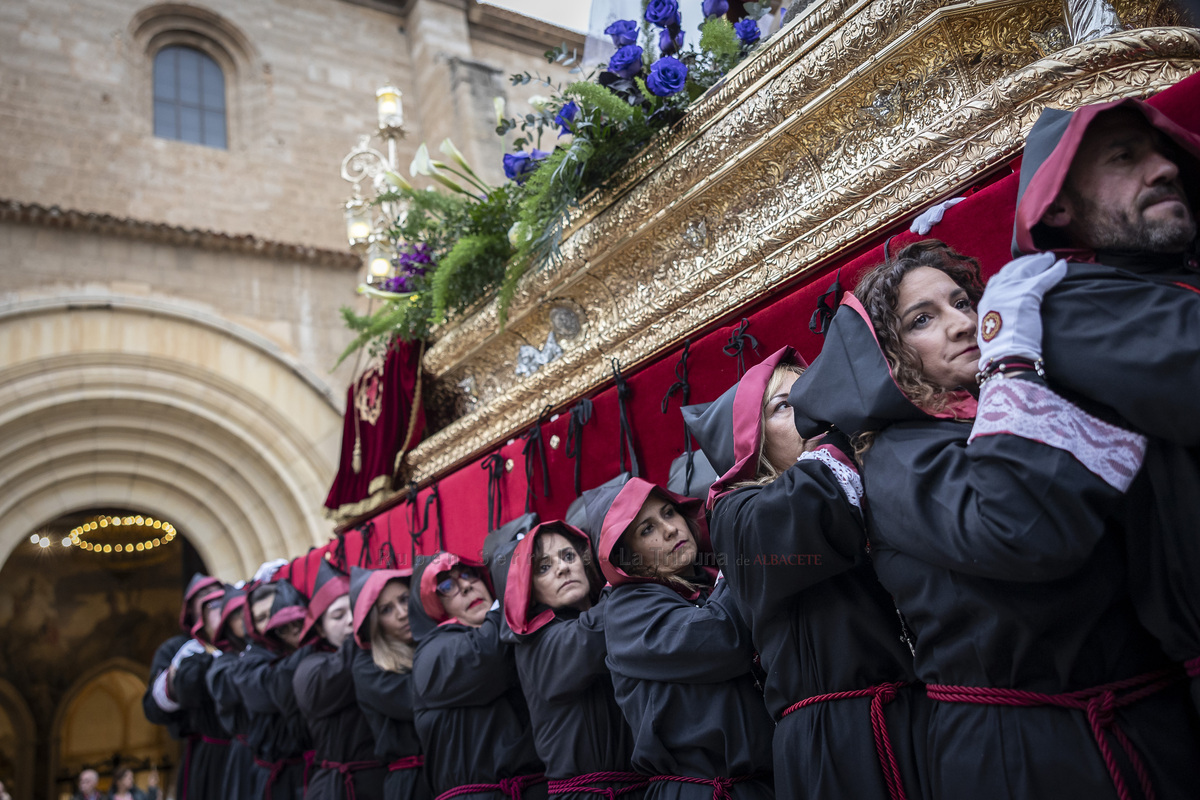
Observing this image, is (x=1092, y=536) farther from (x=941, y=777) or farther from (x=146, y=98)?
(x=146, y=98)

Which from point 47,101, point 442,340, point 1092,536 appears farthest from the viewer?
point 47,101

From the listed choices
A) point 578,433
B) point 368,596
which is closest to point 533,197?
point 578,433

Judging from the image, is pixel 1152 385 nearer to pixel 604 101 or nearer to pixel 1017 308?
pixel 1017 308

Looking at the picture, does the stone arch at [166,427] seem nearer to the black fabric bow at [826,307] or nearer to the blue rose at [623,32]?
the blue rose at [623,32]

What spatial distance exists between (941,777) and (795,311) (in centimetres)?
138

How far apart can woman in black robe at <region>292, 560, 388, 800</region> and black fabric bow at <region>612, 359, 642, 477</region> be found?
1.78 meters

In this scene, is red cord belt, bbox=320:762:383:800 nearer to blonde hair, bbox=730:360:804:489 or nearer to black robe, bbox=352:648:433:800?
black robe, bbox=352:648:433:800

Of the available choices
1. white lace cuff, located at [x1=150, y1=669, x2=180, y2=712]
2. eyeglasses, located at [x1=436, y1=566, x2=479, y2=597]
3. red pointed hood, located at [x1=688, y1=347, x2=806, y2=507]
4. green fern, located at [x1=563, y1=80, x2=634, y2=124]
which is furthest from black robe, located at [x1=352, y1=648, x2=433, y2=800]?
white lace cuff, located at [x1=150, y1=669, x2=180, y2=712]

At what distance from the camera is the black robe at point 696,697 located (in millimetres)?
2273

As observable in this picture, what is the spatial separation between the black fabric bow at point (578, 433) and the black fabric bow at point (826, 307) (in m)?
1.18

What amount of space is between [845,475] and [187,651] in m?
6.43

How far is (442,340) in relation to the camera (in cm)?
495

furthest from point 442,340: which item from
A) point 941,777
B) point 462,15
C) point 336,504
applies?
point 462,15

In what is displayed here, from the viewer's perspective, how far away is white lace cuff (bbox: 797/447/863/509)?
179cm
